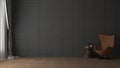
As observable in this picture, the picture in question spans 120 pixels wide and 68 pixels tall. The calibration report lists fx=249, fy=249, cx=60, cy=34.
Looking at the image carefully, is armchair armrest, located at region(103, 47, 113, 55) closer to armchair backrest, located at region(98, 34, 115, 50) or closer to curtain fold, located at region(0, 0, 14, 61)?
armchair backrest, located at region(98, 34, 115, 50)

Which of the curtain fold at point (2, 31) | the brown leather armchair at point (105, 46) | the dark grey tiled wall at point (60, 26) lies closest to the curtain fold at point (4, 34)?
the curtain fold at point (2, 31)

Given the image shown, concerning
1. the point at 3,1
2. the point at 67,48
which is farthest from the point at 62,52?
the point at 3,1

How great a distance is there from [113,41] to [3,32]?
411 cm

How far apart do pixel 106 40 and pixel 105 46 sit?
0.83 ft

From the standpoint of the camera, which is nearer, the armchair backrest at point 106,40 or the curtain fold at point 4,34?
the curtain fold at point 4,34

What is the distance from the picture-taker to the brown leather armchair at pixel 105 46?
364 inches

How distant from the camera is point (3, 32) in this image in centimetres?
907

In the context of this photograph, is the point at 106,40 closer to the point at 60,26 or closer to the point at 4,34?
the point at 60,26

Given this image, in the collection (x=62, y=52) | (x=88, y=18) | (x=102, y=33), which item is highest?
(x=88, y=18)

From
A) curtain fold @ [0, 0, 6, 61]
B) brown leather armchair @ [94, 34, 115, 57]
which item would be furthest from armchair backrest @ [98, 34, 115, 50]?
curtain fold @ [0, 0, 6, 61]

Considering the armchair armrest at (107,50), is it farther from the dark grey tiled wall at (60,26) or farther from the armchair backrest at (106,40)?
the dark grey tiled wall at (60,26)

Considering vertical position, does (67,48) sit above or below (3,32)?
below

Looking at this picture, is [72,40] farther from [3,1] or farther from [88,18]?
[3,1]

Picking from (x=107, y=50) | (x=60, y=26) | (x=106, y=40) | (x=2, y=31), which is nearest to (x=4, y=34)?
(x=2, y=31)
